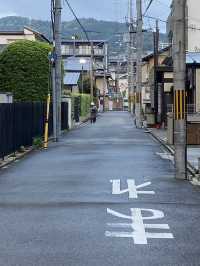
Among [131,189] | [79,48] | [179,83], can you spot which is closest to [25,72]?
[179,83]

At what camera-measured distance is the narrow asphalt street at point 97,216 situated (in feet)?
24.7

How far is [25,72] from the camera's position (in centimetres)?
3516

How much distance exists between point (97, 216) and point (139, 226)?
1.05 meters

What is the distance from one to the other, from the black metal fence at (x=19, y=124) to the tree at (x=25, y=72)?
14.6 ft

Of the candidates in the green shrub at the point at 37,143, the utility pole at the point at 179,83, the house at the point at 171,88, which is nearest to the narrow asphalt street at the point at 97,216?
the utility pole at the point at 179,83

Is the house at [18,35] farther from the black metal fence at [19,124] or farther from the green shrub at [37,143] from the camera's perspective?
the green shrub at [37,143]

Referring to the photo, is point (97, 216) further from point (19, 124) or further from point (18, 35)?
point (18, 35)

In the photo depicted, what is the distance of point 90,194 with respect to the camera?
12.6 meters

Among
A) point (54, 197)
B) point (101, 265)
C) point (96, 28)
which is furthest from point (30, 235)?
point (96, 28)

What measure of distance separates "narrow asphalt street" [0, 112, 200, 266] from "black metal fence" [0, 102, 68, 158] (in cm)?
243

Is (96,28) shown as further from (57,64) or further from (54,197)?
(54,197)

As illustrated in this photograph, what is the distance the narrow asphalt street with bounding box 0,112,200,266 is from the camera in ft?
24.7

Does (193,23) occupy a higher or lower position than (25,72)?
higher

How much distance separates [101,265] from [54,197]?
5.18 m
